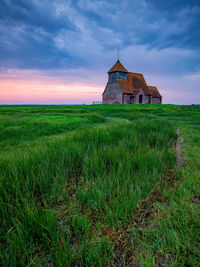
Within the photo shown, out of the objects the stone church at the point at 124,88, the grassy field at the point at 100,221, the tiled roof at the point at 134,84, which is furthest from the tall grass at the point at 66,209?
the tiled roof at the point at 134,84

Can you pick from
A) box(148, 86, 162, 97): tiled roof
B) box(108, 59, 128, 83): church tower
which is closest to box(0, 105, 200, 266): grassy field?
box(108, 59, 128, 83): church tower

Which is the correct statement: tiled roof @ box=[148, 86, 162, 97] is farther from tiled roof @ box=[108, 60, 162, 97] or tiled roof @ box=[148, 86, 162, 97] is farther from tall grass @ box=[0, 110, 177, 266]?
tall grass @ box=[0, 110, 177, 266]

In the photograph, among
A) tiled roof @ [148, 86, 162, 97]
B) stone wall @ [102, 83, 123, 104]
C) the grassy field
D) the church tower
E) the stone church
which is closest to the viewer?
the grassy field

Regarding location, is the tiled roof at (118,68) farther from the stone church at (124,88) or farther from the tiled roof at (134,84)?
the tiled roof at (134,84)

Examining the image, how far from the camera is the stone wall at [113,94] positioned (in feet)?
115

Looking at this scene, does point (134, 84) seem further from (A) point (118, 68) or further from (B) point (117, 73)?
(A) point (118, 68)

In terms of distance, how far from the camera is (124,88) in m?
34.8

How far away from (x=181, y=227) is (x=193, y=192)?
806 mm

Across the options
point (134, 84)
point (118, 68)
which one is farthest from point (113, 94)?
point (118, 68)

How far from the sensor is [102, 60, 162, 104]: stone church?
34.9 meters

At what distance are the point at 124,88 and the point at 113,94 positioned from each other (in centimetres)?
308

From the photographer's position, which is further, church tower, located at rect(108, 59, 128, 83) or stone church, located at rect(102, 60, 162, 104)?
church tower, located at rect(108, 59, 128, 83)

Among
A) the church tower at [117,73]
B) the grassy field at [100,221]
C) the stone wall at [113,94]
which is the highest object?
the church tower at [117,73]

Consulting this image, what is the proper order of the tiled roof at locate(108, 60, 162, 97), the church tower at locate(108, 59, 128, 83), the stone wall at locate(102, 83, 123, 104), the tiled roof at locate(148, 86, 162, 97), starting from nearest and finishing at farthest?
the stone wall at locate(102, 83, 123, 104), the tiled roof at locate(108, 60, 162, 97), the church tower at locate(108, 59, 128, 83), the tiled roof at locate(148, 86, 162, 97)
